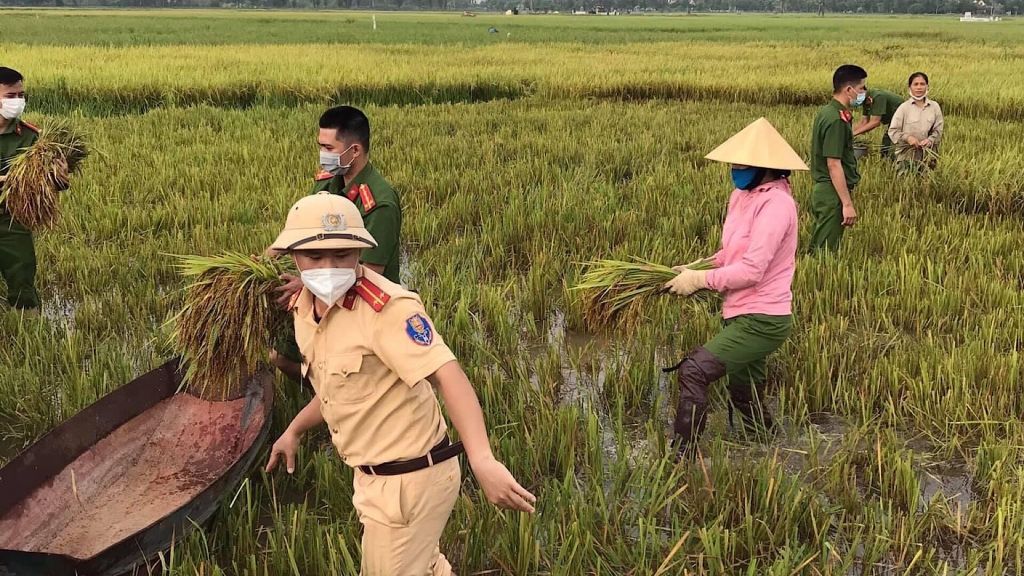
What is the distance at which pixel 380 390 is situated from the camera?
1.65 metres

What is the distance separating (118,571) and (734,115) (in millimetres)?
10070

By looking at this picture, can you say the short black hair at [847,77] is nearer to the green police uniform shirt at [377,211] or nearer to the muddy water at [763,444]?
the muddy water at [763,444]

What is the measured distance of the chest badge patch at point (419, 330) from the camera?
5.08ft

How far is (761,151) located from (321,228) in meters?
1.66

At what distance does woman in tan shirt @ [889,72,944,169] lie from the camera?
603 cm

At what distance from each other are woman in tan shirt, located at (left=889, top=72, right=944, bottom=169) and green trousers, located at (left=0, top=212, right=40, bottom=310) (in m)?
6.48

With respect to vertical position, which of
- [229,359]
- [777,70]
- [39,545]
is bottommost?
[39,545]

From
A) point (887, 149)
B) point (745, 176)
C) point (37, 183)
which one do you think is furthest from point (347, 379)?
point (887, 149)

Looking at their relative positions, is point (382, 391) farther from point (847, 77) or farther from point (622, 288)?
point (847, 77)

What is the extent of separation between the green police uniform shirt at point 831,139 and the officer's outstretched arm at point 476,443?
140 inches

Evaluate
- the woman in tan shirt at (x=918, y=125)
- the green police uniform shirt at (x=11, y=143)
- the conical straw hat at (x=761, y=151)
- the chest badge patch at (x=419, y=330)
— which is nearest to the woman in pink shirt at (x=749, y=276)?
the conical straw hat at (x=761, y=151)

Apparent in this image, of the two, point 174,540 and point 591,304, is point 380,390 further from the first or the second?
point 591,304

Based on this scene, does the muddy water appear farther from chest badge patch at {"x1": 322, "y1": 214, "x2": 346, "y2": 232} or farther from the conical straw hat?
chest badge patch at {"x1": 322, "y1": 214, "x2": 346, "y2": 232}

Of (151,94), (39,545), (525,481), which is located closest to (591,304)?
(525,481)
